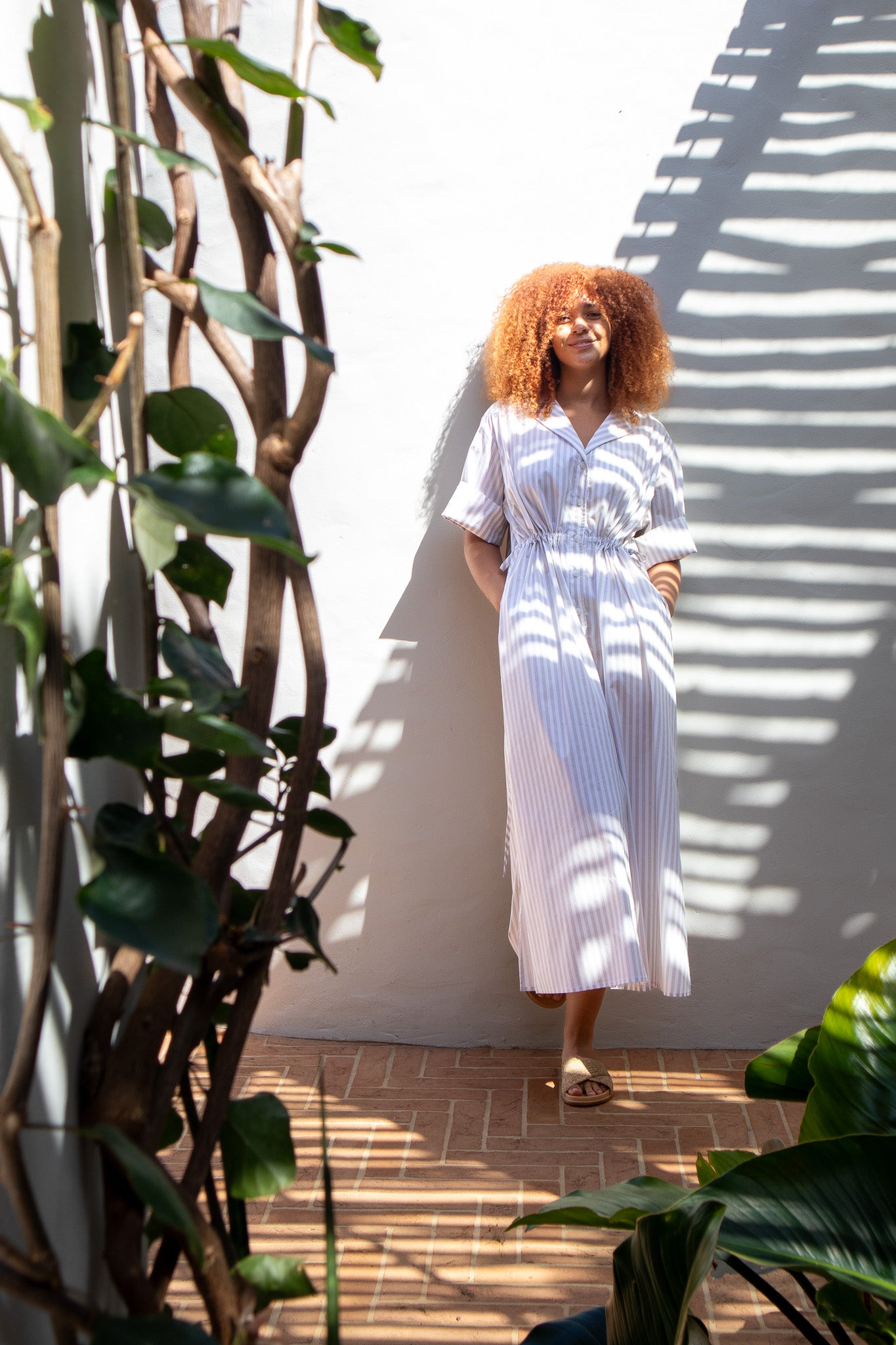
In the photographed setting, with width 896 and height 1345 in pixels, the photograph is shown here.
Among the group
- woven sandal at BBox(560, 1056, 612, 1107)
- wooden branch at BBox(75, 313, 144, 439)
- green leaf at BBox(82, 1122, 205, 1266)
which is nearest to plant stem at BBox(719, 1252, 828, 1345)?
green leaf at BBox(82, 1122, 205, 1266)

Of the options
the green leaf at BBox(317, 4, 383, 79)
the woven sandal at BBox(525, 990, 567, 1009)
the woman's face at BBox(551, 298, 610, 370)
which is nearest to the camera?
the green leaf at BBox(317, 4, 383, 79)

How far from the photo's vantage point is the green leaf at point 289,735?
1.22 metres

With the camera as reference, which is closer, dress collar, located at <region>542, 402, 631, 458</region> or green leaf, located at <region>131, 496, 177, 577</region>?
green leaf, located at <region>131, 496, 177, 577</region>

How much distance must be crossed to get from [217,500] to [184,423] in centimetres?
26

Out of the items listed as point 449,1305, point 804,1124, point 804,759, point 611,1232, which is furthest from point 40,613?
point 804,759

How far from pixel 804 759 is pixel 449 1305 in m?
1.85

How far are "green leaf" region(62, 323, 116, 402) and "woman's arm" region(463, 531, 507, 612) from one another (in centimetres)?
218

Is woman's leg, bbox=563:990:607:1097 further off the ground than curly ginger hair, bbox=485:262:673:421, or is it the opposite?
curly ginger hair, bbox=485:262:673:421

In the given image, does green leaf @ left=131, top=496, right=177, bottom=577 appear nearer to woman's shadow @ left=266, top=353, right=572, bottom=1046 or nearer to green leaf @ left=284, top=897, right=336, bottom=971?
green leaf @ left=284, top=897, right=336, bottom=971

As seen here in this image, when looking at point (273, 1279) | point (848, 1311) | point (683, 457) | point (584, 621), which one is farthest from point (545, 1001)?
point (273, 1279)

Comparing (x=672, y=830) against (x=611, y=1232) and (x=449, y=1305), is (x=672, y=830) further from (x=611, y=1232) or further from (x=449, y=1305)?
(x=449, y=1305)

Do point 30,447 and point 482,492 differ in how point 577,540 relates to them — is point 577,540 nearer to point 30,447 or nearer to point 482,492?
point 482,492

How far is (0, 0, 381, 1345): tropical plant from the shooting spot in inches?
31.8

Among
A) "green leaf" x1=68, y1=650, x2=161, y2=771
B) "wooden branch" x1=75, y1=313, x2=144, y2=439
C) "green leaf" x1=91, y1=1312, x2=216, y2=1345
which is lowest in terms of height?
"green leaf" x1=91, y1=1312, x2=216, y2=1345
